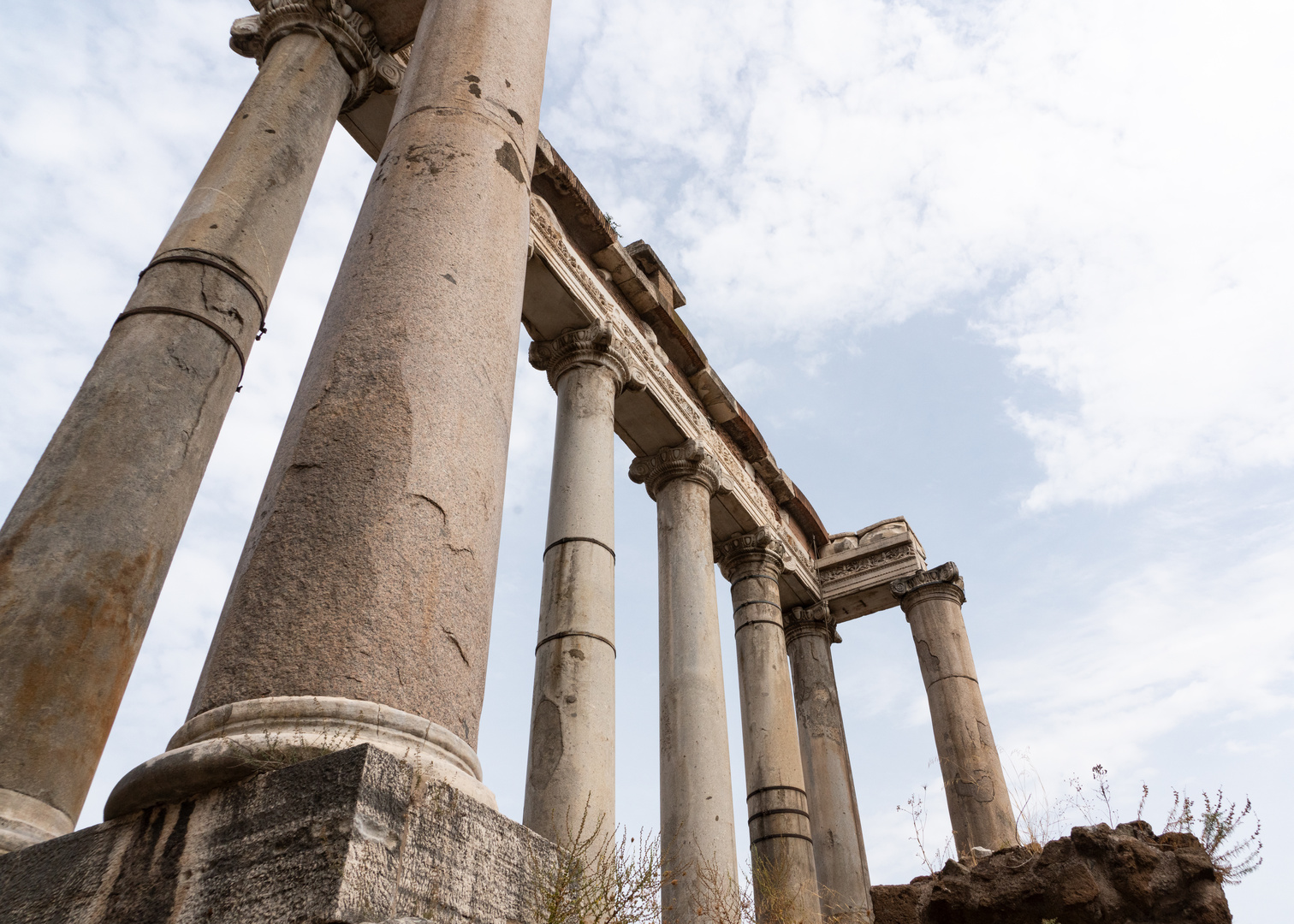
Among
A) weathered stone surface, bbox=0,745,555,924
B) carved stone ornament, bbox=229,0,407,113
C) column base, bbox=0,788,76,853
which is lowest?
weathered stone surface, bbox=0,745,555,924

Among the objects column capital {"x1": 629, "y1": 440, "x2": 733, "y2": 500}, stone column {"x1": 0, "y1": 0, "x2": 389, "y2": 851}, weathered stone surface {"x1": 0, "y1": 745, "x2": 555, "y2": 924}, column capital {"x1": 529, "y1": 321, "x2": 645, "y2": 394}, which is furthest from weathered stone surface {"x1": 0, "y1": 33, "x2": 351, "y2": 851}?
column capital {"x1": 629, "y1": 440, "x2": 733, "y2": 500}

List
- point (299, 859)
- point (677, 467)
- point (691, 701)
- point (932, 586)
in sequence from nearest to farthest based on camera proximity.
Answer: point (299, 859) → point (691, 701) → point (677, 467) → point (932, 586)

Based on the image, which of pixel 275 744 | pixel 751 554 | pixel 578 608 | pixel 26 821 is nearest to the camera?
pixel 275 744

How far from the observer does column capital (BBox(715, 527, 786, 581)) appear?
2053 centimetres

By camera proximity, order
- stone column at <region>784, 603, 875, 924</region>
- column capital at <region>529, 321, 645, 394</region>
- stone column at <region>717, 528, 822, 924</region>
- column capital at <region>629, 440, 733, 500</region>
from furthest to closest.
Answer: stone column at <region>784, 603, 875, 924</region>
column capital at <region>629, 440, 733, 500</region>
stone column at <region>717, 528, 822, 924</region>
column capital at <region>529, 321, 645, 394</region>

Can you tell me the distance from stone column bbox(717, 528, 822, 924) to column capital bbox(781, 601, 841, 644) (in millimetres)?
2404

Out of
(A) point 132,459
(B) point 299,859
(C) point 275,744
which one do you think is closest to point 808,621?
(A) point 132,459

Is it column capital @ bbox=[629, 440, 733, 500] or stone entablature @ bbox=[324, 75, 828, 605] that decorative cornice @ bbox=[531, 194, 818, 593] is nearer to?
stone entablature @ bbox=[324, 75, 828, 605]

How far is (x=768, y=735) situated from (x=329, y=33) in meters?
13.6

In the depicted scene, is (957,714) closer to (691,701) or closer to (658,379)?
(691,701)

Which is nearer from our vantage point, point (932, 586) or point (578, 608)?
point (578, 608)

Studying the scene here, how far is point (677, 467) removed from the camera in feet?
59.7

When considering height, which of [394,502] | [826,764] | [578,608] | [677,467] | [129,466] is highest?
[677,467]

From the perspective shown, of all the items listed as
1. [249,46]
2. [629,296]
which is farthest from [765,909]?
[249,46]
